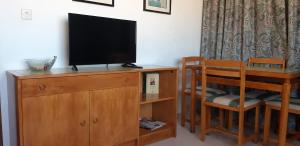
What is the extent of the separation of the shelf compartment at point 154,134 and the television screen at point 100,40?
759mm

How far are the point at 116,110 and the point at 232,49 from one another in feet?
6.12

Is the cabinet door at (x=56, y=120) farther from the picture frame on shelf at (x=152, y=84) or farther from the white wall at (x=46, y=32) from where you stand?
the picture frame on shelf at (x=152, y=84)

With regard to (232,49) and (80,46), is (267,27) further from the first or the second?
(80,46)

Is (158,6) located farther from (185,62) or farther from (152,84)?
(152,84)

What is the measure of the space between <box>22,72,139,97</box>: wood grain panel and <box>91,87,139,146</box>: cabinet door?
2.3 inches

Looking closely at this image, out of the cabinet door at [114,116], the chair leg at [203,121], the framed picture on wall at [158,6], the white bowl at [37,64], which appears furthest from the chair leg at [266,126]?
the white bowl at [37,64]

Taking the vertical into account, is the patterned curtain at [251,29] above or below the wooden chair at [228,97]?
above

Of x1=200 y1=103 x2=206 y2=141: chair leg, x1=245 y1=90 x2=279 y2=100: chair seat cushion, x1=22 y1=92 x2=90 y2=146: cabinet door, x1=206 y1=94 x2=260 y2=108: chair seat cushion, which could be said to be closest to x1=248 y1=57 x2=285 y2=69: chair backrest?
x1=245 y1=90 x2=279 y2=100: chair seat cushion

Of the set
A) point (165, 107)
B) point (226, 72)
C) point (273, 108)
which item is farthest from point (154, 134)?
point (273, 108)

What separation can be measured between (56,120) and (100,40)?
82cm

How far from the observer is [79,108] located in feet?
6.58

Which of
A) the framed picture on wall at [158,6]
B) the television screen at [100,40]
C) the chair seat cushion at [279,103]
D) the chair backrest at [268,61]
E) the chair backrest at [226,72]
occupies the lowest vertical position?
the chair seat cushion at [279,103]

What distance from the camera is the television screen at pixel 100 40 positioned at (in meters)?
2.15

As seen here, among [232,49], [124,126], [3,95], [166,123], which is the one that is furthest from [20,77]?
[232,49]
